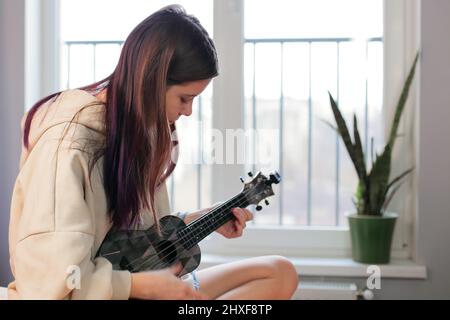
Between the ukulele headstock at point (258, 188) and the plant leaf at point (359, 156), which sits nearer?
the ukulele headstock at point (258, 188)

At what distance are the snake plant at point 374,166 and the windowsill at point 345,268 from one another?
0.22 meters

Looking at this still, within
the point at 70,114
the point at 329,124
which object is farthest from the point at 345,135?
the point at 70,114

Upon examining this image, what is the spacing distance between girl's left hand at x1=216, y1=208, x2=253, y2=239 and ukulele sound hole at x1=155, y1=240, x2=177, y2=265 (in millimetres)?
185

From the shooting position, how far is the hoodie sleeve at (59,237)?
3.76 feet

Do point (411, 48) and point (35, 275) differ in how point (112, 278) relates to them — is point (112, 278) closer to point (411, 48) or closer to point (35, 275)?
point (35, 275)

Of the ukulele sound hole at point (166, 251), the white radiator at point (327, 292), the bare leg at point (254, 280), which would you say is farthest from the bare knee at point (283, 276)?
the white radiator at point (327, 292)

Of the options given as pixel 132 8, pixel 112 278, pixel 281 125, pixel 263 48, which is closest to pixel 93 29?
pixel 132 8

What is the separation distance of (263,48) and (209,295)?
4.42 feet

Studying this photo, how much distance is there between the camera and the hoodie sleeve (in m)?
1.15

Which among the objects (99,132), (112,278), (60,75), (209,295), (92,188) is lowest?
(209,295)

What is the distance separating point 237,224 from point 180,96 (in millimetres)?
407

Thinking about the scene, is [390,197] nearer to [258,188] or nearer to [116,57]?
[258,188]

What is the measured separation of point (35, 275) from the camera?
45.6 inches

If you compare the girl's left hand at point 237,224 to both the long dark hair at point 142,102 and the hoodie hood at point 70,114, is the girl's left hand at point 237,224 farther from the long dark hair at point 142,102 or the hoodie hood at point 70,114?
the hoodie hood at point 70,114
